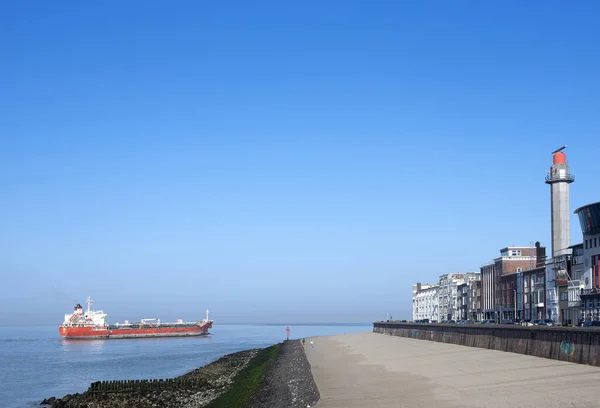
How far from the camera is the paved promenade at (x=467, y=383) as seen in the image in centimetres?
3228

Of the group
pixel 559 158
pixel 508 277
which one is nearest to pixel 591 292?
pixel 559 158

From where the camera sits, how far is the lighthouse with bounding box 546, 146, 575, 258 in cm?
11481

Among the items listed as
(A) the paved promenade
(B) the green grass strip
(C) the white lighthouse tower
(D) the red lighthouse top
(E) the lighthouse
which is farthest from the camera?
(D) the red lighthouse top

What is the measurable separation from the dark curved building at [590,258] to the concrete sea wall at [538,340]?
63.0ft

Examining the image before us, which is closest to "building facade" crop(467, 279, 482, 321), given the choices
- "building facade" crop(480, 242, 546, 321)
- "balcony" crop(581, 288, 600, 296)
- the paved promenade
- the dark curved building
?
"building facade" crop(480, 242, 546, 321)

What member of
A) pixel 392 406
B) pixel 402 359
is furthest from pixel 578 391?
pixel 402 359

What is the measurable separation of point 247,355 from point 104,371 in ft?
88.9

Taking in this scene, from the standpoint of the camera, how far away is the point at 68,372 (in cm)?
8481

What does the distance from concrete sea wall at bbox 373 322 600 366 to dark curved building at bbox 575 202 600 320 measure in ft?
63.0

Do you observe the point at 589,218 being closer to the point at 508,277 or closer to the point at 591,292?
the point at 591,292

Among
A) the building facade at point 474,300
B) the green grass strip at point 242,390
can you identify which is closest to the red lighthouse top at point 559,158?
the building facade at point 474,300

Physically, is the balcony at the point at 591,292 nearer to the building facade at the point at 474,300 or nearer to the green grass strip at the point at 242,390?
the green grass strip at the point at 242,390

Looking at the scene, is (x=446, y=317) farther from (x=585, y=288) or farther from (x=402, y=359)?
(x=402, y=359)

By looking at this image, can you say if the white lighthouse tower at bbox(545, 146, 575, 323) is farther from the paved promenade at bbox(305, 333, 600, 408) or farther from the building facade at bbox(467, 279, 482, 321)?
the paved promenade at bbox(305, 333, 600, 408)
